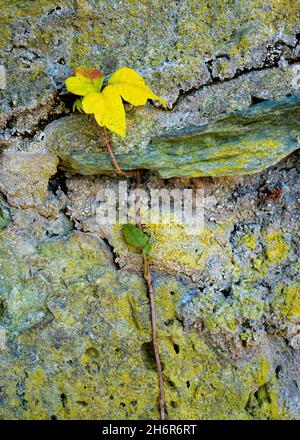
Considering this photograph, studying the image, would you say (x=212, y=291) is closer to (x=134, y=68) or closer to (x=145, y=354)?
(x=145, y=354)

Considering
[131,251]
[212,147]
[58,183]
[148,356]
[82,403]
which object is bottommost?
[82,403]

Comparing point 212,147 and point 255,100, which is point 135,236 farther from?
point 255,100

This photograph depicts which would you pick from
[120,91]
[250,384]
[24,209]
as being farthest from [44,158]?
[250,384]

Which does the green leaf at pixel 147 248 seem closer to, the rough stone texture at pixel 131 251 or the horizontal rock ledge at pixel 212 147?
the rough stone texture at pixel 131 251

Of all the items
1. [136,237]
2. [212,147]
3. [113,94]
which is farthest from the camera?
[136,237]

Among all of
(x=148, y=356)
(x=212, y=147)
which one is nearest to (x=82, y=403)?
(x=148, y=356)

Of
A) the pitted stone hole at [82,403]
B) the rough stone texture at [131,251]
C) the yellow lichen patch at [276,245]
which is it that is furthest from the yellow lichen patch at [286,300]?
the pitted stone hole at [82,403]

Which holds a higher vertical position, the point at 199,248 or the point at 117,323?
the point at 199,248
